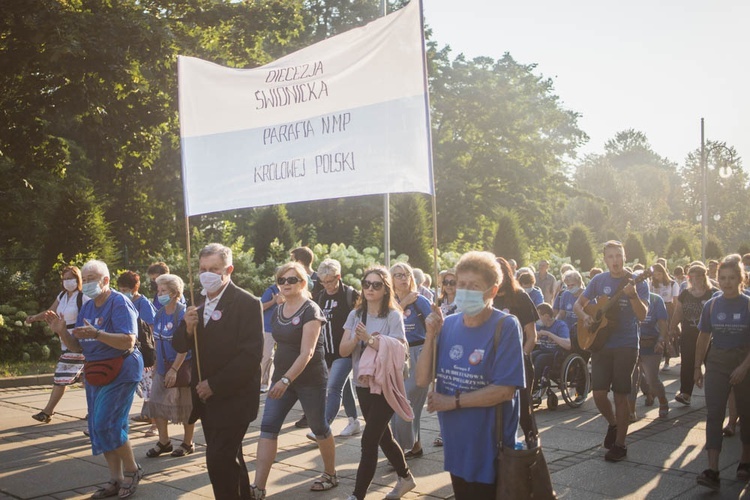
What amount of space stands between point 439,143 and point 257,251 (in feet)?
57.1

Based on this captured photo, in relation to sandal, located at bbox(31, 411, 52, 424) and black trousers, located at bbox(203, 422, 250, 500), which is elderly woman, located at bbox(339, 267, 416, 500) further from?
sandal, located at bbox(31, 411, 52, 424)

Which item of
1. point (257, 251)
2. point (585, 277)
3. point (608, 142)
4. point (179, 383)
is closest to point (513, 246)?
point (585, 277)

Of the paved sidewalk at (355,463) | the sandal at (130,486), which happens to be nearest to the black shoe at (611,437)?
the paved sidewalk at (355,463)

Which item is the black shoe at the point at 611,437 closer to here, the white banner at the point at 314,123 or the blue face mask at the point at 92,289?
the white banner at the point at 314,123

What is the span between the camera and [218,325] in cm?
510

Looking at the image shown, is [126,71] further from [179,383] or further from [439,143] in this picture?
[439,143]

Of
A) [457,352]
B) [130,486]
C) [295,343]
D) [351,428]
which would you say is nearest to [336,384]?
[351,428]

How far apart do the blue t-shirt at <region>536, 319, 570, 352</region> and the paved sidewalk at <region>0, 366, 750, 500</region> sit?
1070 mm

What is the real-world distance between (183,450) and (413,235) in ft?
61.3

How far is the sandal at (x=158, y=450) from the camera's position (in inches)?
309

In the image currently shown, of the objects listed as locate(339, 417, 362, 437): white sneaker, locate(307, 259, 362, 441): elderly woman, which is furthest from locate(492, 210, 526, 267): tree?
locate(307, 259, 362, 441): elderly woman

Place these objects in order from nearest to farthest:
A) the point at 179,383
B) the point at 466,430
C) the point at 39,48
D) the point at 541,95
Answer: the point at 466,430, the point at 179,383, the point at 39,48, the point at 541,95

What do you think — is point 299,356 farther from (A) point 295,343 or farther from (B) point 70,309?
(B) point 70,309

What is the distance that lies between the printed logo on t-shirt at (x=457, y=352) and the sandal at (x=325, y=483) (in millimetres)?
2789
